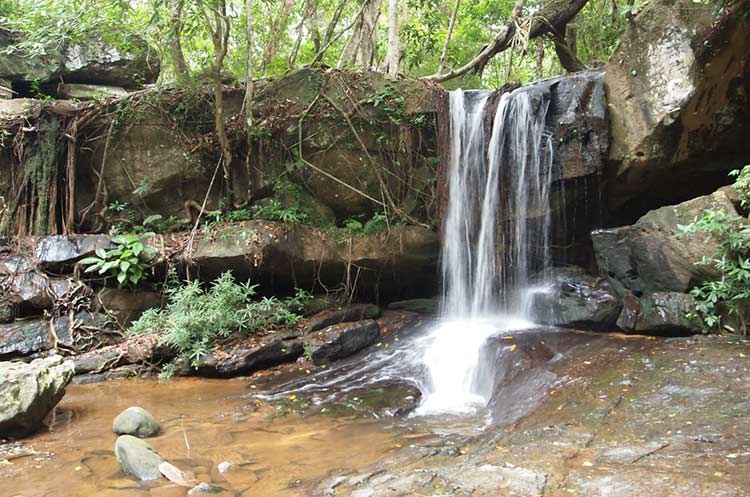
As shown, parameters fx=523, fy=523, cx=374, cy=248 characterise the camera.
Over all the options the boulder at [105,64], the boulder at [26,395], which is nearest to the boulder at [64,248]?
the boulder at [26,395]

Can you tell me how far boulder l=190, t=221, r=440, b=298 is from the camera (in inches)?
319

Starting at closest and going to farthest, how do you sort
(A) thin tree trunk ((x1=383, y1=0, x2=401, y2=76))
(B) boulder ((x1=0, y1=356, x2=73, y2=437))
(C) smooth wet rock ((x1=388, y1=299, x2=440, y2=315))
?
(B) boulder ((x1=0, y1=356, x2=73, y2=437)) → (C) smooth wet rock ((x1=388, y1=299, x2=440, y2=315)) → (A) thin tree trunk ((x1=383, y1=0, x2=401, y2=76))

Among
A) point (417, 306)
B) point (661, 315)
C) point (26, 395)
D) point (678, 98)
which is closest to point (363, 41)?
point (417, 306)

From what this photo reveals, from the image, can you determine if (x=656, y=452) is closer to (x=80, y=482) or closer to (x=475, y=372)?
(x=475, y=372)

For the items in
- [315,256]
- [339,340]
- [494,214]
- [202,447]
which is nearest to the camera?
[202,447]

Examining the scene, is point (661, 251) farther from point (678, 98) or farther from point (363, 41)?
point (363, 41)

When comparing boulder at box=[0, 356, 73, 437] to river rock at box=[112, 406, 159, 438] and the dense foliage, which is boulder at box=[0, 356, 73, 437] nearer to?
river rock at box=[112, 406, 159, 438]

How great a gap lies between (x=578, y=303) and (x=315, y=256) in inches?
160

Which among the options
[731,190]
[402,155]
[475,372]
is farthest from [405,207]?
[731,190]

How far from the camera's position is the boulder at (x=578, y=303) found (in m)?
6.60

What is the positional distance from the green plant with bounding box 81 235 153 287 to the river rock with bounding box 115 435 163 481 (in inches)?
186

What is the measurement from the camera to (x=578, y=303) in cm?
683

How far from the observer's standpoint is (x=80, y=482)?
3.54 meters

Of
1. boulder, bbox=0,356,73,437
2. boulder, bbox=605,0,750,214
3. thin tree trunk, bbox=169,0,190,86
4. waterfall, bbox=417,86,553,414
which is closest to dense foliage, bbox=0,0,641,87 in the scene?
thin tree trunk, bbox=169,0,190,86
